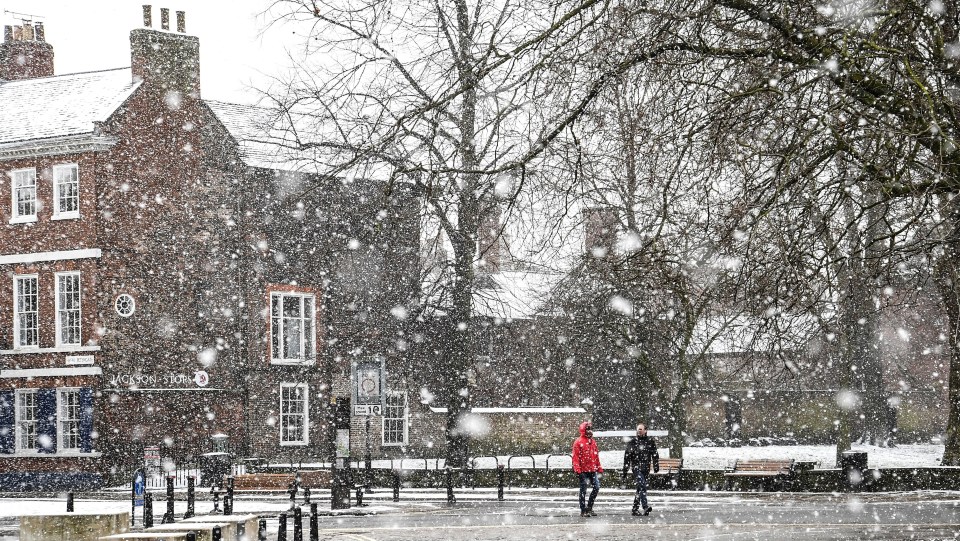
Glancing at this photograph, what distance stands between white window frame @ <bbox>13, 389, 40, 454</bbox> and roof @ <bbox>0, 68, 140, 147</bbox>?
297 inches

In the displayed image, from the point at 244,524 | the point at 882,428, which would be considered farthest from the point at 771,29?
the point at 882,428

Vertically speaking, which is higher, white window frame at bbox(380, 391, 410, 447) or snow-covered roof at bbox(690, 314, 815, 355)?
snow-covered roof at bbox(690, 314, 815, 355)

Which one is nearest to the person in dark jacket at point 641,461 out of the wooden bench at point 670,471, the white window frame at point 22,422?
the wooden bench at point 670,471

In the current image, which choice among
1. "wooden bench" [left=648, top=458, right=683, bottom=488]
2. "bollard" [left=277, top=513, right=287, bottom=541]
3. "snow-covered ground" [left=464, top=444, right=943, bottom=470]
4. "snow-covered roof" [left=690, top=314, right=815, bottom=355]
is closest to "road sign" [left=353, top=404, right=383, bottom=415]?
"wooden bench" [left=648, top=458, right=683, bottom=488]

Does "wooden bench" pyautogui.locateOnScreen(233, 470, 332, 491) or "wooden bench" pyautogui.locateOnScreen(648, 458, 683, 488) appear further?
"wooden bench" pyautogui.locateOnScreen(648, 458, 683, 488)

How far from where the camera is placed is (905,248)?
12.7m

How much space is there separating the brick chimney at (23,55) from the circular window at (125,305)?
11.0 m

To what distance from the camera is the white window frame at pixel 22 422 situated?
37625 millimetres

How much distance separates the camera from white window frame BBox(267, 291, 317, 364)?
42000mm

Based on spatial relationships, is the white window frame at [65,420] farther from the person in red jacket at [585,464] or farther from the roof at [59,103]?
the person in red jacket at [585,464]

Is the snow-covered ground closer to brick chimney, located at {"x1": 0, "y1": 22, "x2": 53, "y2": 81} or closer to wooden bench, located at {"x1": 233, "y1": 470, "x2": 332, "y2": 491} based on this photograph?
wooden bench, located at {"x1": 233, "y1": 470, "x2": 332, "y2": 491}

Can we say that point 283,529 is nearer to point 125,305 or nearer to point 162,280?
point 125,305

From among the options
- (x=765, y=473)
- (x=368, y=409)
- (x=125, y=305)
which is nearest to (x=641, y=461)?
(x=765, y=473)

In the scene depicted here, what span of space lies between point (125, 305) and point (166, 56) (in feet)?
26.0
